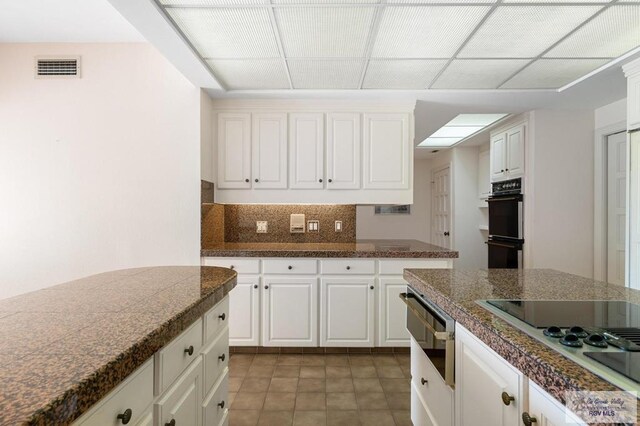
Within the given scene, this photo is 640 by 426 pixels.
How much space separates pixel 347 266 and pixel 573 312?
1.93 meters

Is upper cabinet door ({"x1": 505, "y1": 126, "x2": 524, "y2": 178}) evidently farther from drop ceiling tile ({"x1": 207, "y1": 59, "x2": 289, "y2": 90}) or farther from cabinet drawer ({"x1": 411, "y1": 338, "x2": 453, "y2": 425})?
cabinet drawer ({"x1": 411, "y1": 338, "x2": 453, "y2": 425})

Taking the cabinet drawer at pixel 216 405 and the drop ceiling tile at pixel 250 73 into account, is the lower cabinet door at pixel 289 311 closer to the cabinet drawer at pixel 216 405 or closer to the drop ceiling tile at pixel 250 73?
the cabinet drawer at pixel 216 405

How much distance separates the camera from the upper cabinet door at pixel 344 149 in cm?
322

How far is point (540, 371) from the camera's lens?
732mm

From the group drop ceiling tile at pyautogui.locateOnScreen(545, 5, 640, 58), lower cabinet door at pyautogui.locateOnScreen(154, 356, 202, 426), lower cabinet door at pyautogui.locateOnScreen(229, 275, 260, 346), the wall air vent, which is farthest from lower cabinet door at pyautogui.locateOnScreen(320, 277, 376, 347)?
the wall air vent

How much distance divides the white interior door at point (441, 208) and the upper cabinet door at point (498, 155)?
5.58 feet

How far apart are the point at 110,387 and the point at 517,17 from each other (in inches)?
101

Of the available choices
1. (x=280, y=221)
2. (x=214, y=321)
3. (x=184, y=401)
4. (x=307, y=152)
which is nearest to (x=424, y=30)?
(x=307, y=152)

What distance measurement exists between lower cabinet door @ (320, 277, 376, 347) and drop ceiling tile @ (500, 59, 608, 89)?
2.18 meters

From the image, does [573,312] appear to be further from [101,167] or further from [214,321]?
[101,167]

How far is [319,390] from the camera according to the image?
2.36 metres

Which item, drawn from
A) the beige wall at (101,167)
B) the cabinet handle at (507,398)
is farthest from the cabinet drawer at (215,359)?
the beige wall at (101,167)

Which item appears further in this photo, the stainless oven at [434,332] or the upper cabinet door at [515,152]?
the upper cabinet door at [515,152]

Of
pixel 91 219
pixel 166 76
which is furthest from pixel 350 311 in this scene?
pixel 166 76
